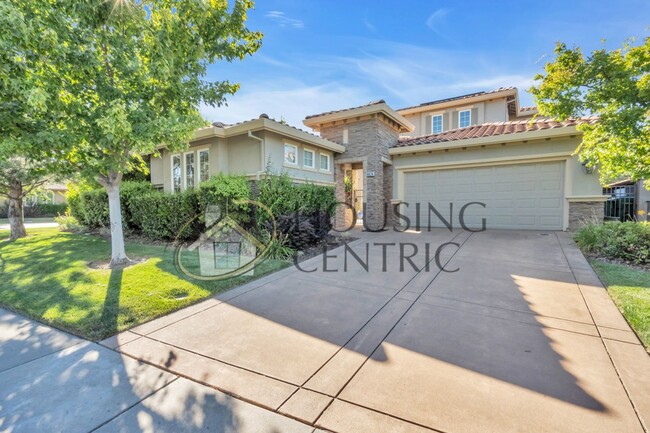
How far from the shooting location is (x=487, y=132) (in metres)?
11.3

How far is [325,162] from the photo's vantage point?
1195cm

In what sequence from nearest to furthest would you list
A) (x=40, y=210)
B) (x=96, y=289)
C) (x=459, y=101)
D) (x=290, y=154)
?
(x=96, y=289) < (x=290, y=154) < (x=459, y=101) < (x=40, y=210)

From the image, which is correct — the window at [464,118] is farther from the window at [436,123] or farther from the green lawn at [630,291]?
the green lawn at [630,291]

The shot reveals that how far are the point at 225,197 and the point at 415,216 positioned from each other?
7.74 meters

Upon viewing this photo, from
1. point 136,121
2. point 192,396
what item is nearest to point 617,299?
point 192,396

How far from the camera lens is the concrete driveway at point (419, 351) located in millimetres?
2189

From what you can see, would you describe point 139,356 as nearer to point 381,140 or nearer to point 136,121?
point 136,121

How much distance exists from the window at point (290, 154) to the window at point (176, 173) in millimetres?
4304

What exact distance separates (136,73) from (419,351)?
715cm

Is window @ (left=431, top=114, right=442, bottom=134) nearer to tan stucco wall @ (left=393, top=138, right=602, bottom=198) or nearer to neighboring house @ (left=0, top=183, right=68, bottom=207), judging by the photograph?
tan stucco wall @ (left=393, top=138, right=602, bottom=198)

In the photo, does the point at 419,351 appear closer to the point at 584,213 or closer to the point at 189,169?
the point at 584,213

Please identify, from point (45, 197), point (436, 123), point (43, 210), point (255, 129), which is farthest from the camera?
point (43, 210)

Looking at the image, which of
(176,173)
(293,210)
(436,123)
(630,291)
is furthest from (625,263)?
(176,173)

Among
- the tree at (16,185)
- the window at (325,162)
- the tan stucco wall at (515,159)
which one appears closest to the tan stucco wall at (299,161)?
the window at (325,162)
